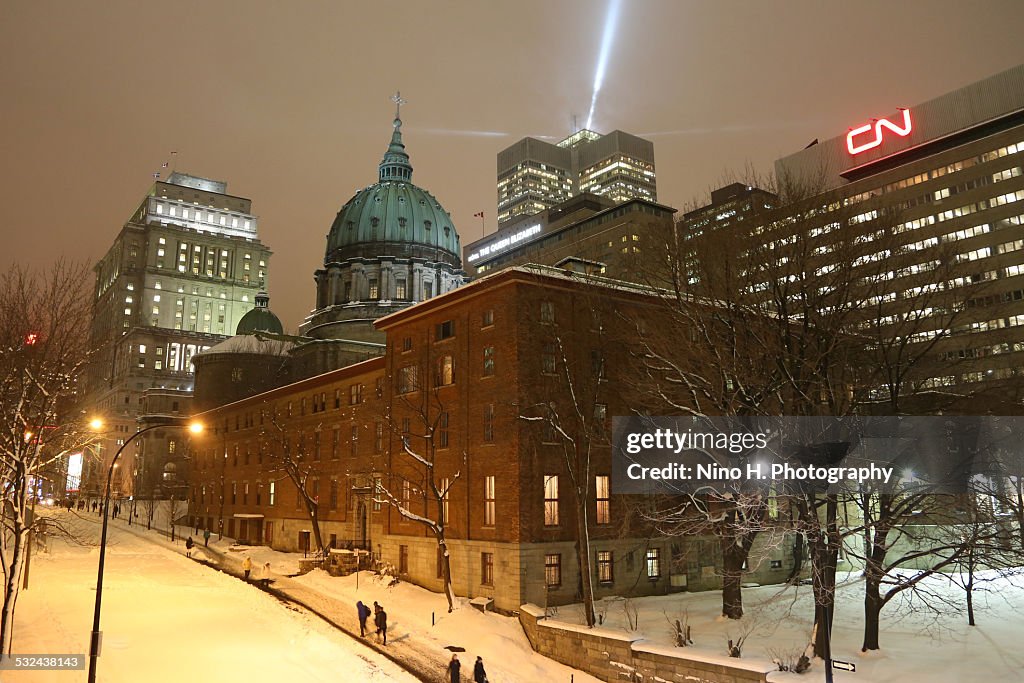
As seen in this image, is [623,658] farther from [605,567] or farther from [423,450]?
[423,450]

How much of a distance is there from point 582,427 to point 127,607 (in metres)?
24.4

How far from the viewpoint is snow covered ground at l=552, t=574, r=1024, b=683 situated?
78.2ft

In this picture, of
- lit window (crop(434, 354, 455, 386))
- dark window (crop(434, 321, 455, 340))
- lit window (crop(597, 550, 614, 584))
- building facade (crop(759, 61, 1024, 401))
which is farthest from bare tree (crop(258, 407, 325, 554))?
building facade (crop(759, 61, 1024, 401))

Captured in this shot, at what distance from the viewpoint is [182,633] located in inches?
1298

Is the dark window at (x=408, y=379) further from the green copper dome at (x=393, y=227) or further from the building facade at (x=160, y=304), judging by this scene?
the building facade at (x=160, y=304)

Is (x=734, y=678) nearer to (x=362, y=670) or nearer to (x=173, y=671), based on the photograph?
(x=362, y=670)

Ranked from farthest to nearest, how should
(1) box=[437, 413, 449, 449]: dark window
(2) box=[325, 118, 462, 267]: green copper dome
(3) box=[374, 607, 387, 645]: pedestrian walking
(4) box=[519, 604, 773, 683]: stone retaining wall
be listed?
1. (2) box=[325, 118, 462, 267]: green copper dome
2. (1) box=[437, 413, 449, 449]: dark window
3. (3) box=[374, 607, 387, 645]: pedestrian walking
4. (4) box=[519, 604, 773, 683]: stone retaining wall

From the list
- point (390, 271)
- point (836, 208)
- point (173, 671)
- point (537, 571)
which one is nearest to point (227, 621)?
point (173, 671)

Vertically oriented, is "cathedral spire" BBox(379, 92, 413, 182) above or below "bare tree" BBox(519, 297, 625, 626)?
above

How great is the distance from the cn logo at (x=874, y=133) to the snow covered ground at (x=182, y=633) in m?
109

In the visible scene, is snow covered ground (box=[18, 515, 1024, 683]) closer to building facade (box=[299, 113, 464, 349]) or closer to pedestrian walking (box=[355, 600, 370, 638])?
pedestrian walking (box=[355, 600, 370, 638])

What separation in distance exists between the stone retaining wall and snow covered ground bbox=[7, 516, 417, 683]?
5813mm

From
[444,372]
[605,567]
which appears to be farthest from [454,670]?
[444,372]

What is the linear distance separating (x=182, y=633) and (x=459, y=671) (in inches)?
514
